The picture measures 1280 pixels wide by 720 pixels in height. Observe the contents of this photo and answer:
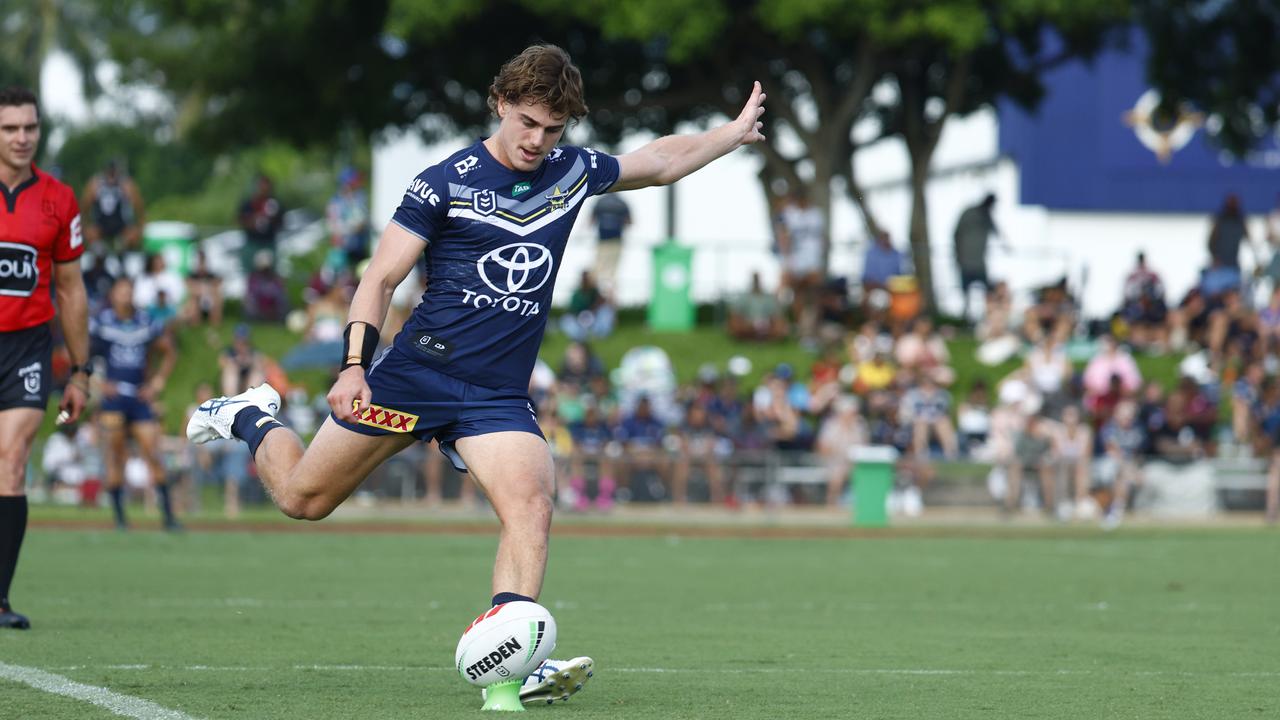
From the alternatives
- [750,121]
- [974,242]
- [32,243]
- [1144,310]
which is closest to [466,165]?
[750,121]

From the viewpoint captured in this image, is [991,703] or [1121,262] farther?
[1121,262]

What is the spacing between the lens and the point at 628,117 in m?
35.0

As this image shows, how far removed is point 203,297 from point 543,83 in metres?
21.7

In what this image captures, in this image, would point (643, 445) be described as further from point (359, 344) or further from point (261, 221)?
point (359, 344)

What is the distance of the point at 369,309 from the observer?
21.5 ft

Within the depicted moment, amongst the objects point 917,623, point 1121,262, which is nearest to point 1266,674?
point 917,623

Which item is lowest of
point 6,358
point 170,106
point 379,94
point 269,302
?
point 6,358

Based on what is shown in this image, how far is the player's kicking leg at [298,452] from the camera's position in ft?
22.7

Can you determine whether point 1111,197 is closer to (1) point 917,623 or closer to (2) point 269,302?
(2) point 269,302

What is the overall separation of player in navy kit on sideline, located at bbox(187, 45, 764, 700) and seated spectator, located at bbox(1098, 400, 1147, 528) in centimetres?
1650

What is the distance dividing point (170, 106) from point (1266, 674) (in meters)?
73.4

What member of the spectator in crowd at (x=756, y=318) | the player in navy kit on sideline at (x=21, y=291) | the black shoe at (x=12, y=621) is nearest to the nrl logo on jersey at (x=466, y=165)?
the player in navy kit on sideline at (x=21, y=291)

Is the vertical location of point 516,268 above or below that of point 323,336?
below

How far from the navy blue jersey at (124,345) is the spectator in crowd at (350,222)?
964cm
